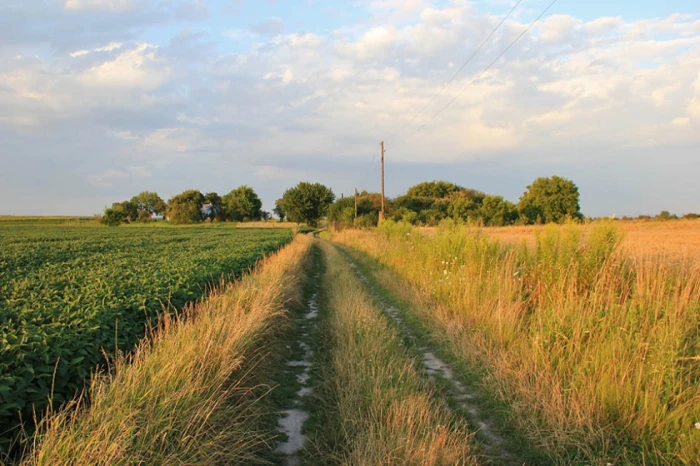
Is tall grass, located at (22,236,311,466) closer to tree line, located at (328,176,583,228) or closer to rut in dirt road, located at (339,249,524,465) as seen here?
rut in dirt road, located at (339,249,524,465)

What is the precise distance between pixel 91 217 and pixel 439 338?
9013 centimetres

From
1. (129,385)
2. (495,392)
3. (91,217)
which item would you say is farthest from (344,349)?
(91,217)

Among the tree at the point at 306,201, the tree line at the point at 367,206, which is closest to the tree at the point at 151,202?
the tree line at the point at 367,206

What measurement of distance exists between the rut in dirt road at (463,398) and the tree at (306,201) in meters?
65.7

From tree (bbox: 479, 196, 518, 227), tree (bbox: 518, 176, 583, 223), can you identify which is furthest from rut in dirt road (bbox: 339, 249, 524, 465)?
tree (bbox: 518, 176, 583, 223)

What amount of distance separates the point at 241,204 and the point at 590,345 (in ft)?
304

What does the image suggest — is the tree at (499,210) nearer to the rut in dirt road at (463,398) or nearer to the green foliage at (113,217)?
the rut in dirt road at (463,398)

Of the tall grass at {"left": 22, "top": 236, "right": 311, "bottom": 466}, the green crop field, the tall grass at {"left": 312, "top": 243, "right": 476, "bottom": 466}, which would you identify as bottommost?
the tall grass at {"left": 312, "top": 243, "right": 476, "bottom": 466}

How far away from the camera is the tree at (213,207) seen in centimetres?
9101

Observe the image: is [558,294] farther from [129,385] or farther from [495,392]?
[129,385]

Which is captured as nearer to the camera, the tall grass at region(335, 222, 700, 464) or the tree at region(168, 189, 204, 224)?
the tall grass at region(335, 222, 700, 464)

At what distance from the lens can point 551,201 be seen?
5212 cm

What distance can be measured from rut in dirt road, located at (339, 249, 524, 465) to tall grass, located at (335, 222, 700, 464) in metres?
0.30

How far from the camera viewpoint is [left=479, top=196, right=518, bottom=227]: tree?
4831 cm
